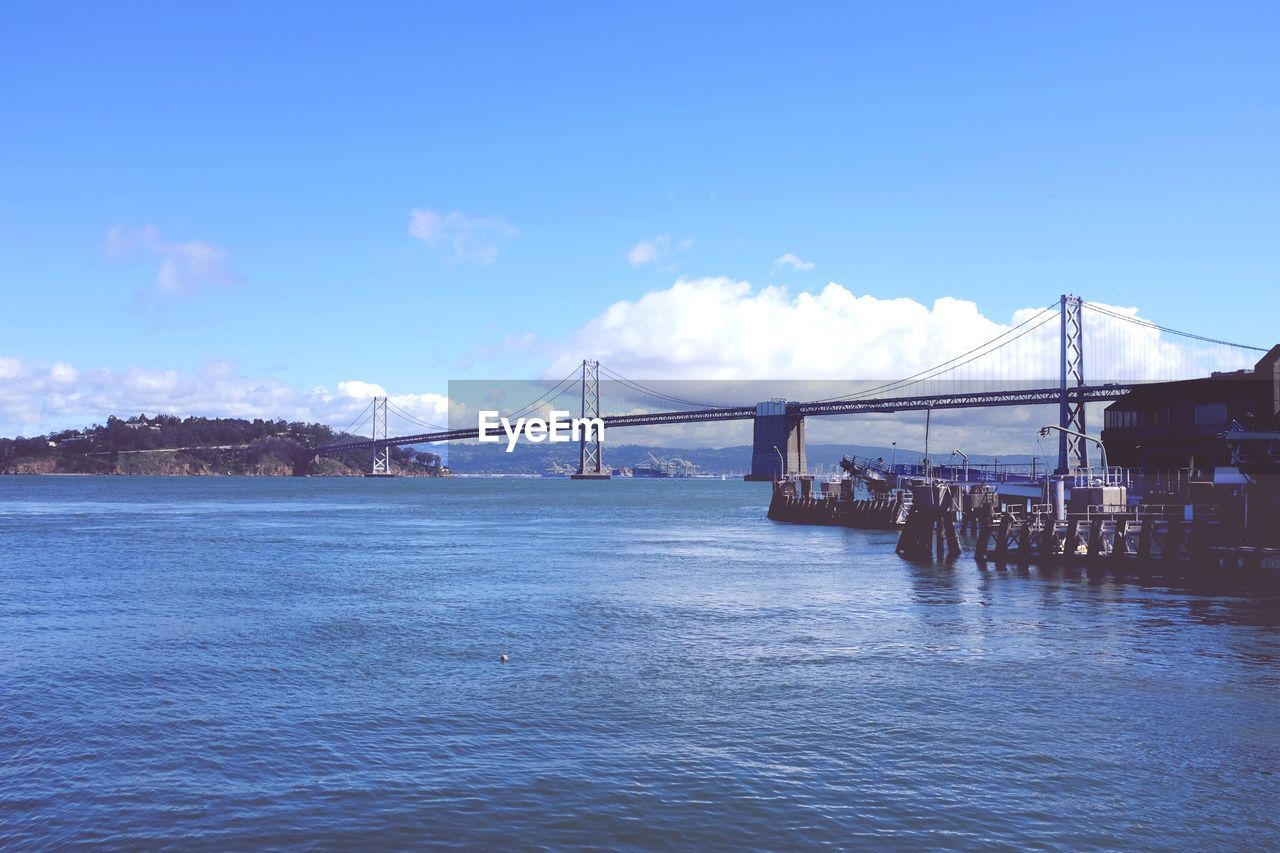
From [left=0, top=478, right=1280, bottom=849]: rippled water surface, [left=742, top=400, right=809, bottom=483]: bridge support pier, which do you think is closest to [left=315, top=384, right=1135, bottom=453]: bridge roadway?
[left=742, top=400, right=809, bottom=483]: bridge support pier

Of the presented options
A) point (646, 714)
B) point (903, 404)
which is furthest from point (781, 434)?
point (646, 714)

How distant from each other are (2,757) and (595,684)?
10779mm

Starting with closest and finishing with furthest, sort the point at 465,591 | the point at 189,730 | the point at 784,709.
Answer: the point at 189,730 → the point at 784,709 → the point at 465,591

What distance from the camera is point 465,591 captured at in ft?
129

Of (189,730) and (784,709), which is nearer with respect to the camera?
(189,730)

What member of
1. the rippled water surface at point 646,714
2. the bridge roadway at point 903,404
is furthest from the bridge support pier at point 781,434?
the rippled water surface at point 646,714

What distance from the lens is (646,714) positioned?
19281 millimetres

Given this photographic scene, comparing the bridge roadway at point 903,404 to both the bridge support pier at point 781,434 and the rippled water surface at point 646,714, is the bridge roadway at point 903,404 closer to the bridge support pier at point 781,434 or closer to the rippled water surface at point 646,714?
the bridge support pier at point 781,434

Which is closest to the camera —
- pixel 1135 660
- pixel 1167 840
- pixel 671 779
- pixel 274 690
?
pixel 1167 840

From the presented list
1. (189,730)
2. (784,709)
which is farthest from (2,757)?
(784,709)

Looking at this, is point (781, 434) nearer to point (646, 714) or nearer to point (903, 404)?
point (903, 404)

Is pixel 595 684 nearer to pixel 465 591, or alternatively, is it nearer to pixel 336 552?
pixel 465 591

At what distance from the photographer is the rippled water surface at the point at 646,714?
46.0ft

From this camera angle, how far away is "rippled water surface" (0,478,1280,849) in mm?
14016
